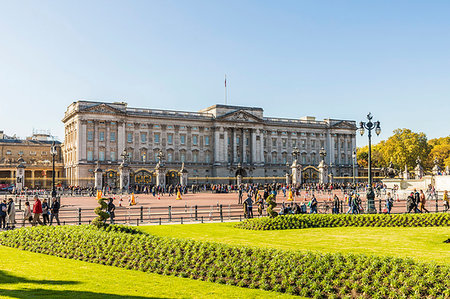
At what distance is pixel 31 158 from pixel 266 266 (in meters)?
103

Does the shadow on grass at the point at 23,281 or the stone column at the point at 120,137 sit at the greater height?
the stone column at the point at 120,137

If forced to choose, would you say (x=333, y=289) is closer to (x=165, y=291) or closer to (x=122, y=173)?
(x=165, y=291)

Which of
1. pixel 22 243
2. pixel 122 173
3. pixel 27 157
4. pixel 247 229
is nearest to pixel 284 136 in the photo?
pixel 122 173

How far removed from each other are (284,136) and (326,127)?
11.8 metres

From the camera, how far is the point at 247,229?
21.7 meters

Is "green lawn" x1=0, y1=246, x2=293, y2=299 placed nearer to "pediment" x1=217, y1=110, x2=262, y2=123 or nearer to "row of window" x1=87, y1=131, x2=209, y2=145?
"row of window" x1=87, y1=131, x2=209, y2=145

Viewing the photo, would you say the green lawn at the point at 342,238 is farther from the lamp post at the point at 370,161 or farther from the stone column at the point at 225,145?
Result: the stone column at the point at 225,145

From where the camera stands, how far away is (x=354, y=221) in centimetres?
2316

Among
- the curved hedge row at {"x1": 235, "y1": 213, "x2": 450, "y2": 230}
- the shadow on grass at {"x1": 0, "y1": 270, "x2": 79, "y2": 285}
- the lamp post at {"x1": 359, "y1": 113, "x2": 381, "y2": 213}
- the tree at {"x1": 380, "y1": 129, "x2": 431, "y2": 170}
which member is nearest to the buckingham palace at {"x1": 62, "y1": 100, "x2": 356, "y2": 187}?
the tree at {"x1": 380, "y1": 129, "x2": 431, "y2": 170}

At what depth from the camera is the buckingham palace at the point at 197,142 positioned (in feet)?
266

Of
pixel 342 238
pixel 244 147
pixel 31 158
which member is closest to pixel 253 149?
pixel 244 147

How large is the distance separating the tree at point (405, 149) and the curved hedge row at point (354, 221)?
279ft

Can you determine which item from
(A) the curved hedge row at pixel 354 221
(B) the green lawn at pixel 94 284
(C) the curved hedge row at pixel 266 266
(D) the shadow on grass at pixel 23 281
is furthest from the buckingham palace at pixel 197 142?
(D) the shadow on grass at pixel 23 281

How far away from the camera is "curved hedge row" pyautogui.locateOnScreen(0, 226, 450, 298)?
32.1ft
